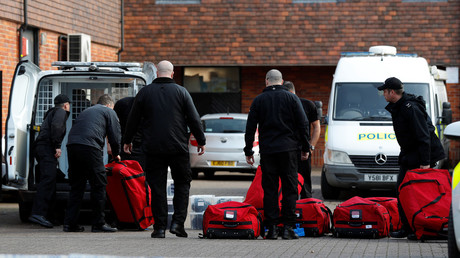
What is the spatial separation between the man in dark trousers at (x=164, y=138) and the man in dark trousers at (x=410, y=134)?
214 cm

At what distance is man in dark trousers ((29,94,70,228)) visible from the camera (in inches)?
457

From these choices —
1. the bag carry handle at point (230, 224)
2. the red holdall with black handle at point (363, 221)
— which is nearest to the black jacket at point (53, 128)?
the bag carry handle at point (230, 224)

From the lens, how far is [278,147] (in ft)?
32.4

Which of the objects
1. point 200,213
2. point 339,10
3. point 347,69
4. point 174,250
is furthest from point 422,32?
point 174,250

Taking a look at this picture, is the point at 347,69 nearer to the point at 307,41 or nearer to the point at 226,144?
the point at 226,144

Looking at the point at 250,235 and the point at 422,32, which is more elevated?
the point at 422,32

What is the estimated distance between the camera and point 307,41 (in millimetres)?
24734

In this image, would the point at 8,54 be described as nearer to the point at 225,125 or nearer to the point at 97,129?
the point at 225,125

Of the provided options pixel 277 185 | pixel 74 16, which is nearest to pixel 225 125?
pixel 74 16

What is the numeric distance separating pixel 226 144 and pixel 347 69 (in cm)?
454

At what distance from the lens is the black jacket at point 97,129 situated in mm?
11117

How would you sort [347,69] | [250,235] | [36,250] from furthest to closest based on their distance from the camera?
[347,69], [250,235], [36,250]

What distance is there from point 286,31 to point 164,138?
50.5 feet

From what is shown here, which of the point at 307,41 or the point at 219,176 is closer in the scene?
the point at 219,176
